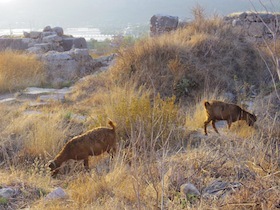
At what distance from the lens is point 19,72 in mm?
10227

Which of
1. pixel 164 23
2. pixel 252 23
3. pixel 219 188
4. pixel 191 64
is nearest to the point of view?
pixel 219 188

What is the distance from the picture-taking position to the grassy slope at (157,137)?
3.27 meters

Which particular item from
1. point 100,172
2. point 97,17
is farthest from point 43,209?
point 97,17

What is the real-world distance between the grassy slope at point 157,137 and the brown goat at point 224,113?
0.18m

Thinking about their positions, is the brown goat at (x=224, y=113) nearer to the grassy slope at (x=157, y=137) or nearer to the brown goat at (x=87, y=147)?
the grassy slope at (x=157, y=137)

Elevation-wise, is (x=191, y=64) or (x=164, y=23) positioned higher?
(x=164, y=23)

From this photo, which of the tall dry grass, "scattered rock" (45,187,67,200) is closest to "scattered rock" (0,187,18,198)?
Result: "scattered rock" (45,187,67,200)

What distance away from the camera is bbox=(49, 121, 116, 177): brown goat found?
4758mm

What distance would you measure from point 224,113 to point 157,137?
334 cm

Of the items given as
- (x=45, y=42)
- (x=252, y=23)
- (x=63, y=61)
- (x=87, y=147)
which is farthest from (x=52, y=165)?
(x=45, y=42)

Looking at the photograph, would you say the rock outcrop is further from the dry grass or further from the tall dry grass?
the tall dry grass

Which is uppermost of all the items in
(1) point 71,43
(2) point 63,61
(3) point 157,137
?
(3) point 157,137

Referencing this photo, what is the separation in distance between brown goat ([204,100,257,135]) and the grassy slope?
18 cm

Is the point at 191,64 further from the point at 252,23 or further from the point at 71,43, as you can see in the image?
the point at 71,43
